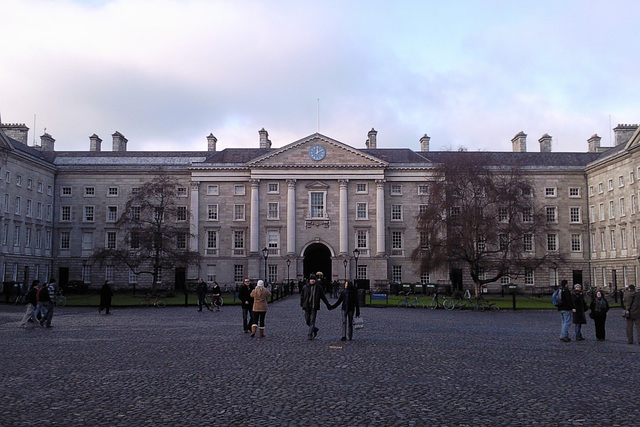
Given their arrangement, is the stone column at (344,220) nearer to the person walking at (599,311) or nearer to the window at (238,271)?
the window at (238,271)

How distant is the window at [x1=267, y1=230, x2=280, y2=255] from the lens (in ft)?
221

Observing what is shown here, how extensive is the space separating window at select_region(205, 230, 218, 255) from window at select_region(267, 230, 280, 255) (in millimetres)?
5610

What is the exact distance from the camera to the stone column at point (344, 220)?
6700 centimetres

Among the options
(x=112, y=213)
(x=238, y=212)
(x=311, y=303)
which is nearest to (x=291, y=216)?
(x=238, y=212)

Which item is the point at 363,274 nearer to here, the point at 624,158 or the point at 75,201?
the point at 624,158

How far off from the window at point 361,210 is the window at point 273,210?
8409 millimetres

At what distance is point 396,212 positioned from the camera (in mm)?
69062

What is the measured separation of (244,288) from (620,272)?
1928 inches

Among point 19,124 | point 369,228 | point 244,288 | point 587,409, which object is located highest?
point 19,124

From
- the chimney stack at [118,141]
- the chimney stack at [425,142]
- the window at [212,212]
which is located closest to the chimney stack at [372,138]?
the chimney stack at [425,142]

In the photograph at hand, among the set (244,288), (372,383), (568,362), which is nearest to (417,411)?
(372,383)

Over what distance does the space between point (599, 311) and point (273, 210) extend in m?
51.3

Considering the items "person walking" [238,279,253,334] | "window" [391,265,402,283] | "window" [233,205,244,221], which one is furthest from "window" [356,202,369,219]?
"person walking" [238,279,253,334]

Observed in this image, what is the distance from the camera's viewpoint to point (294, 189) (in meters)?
68.1
